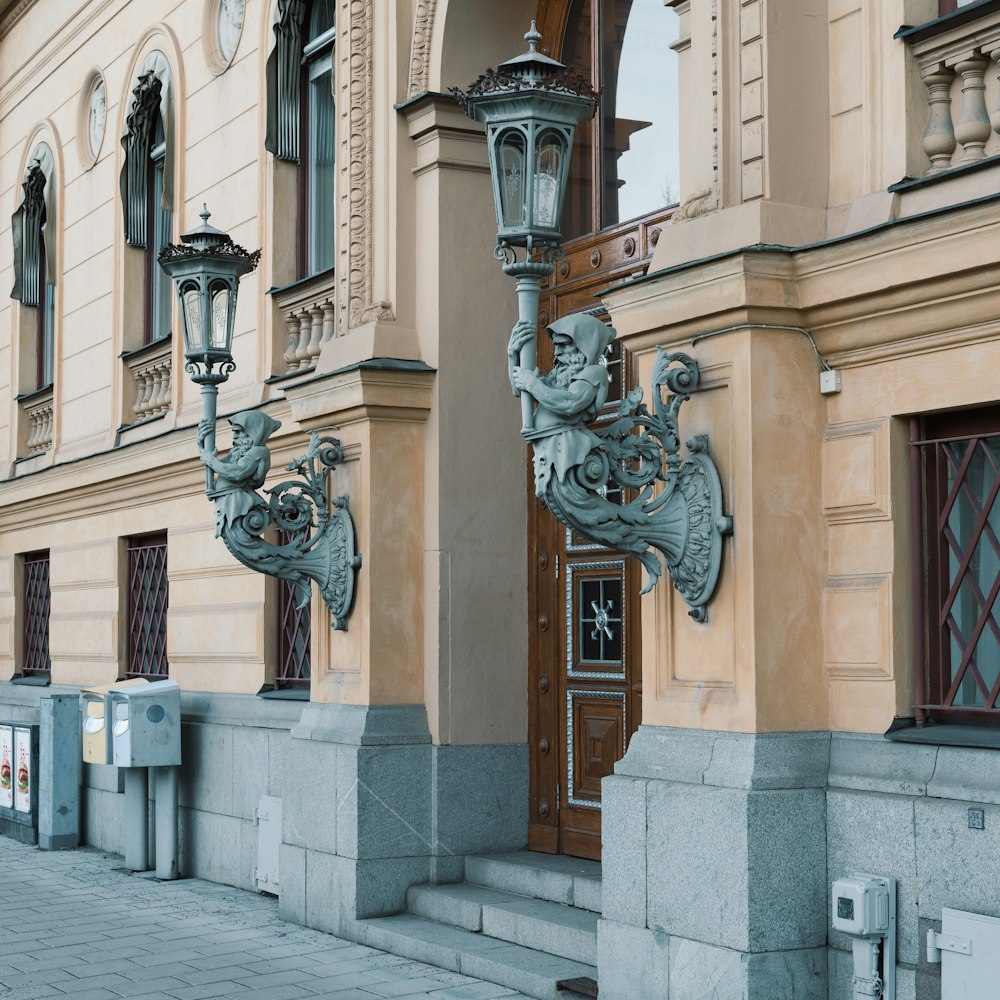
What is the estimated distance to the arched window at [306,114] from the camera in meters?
11.2

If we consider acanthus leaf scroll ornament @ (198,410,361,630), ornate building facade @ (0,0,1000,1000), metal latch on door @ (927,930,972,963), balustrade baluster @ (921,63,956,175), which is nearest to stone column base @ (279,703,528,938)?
ornate building facade @ (0,0,1000,1000)

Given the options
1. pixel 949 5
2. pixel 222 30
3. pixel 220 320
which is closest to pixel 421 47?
pixel 220 320

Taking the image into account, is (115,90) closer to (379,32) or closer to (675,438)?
(379,32)

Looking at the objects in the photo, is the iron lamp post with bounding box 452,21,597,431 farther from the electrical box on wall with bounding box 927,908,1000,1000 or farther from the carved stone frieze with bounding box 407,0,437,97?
the carved stone frieze with bounding box 407,0,437,97

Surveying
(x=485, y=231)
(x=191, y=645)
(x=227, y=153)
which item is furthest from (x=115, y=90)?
(x=485, y=231)

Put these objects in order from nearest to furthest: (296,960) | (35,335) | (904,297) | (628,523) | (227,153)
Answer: (904,297), (628,523), (296,960), (227,153), (35,335)

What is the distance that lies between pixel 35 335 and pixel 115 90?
381cm

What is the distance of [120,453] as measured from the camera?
13.4 m

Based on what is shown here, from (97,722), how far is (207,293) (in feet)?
12.6

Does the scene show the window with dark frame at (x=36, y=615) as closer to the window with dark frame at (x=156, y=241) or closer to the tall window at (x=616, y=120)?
the window with dark frame at (x=156, y=241)

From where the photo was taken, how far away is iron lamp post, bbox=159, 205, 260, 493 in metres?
9.31

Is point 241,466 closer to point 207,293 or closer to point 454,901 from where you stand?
point 207,293

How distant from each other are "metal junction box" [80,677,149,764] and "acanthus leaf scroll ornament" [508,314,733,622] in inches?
243

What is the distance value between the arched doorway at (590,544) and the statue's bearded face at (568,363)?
82.9 inches
